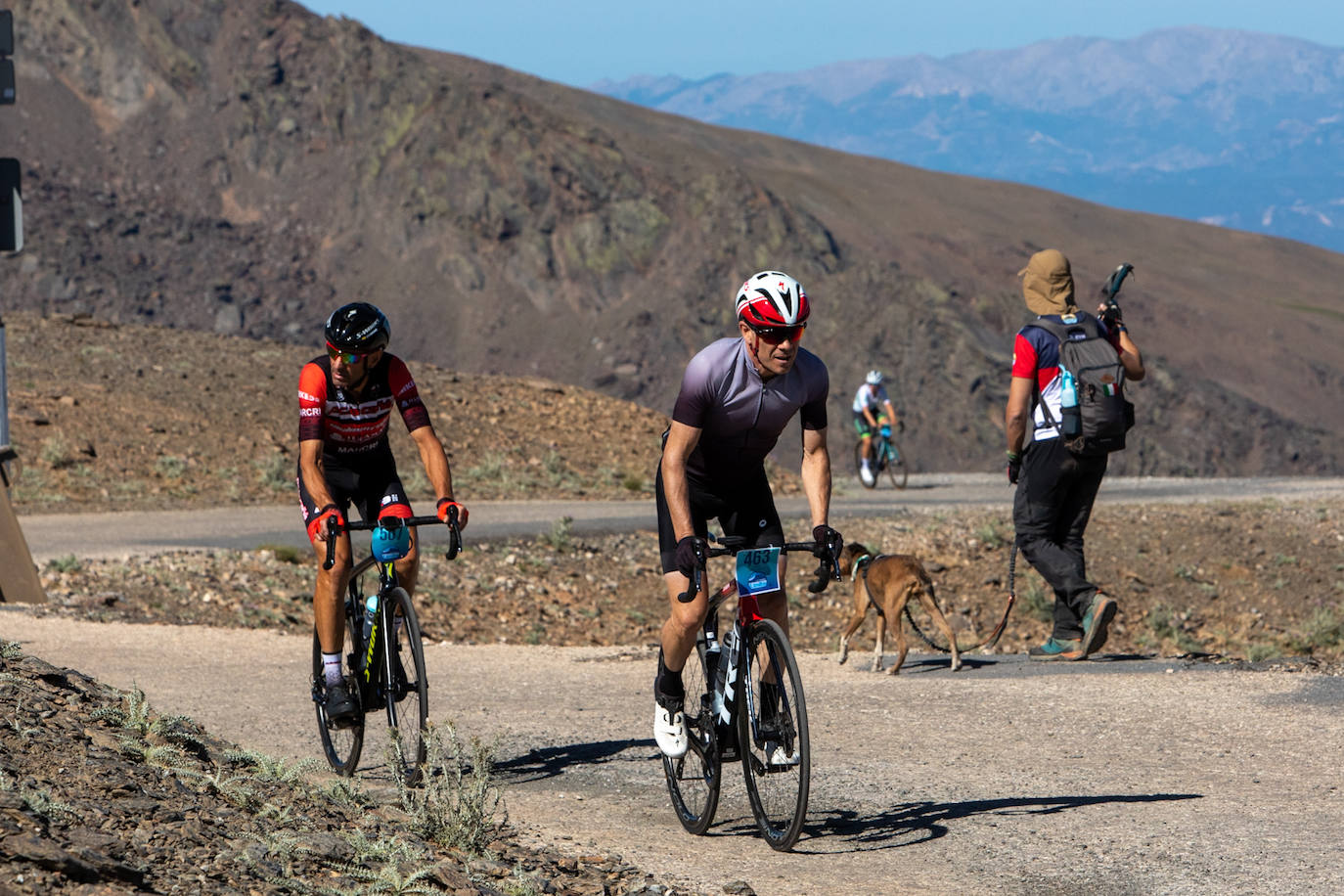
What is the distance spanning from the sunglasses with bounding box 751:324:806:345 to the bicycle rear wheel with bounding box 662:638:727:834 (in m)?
1.27

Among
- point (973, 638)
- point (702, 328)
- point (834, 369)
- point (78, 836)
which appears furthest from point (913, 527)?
point (702, 328)

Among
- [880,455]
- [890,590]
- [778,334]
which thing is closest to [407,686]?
[778,334]

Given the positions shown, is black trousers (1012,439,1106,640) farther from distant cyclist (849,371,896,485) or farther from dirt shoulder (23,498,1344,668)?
distant cyclist (849,371,896,485)

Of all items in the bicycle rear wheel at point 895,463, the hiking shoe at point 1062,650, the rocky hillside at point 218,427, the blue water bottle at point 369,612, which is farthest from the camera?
the bicycle rear wheel at point 895,463

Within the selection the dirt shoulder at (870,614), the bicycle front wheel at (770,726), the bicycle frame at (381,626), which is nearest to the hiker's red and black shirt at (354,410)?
the bicycle frame at (381,626)

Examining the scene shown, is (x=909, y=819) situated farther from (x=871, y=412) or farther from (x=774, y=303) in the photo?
(x=871, y=412)

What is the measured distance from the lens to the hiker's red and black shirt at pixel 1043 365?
891 cm

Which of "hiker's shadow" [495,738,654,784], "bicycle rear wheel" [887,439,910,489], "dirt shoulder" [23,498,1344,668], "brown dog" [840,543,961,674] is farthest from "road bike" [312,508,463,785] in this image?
"bicycle rear wheel" [887,439,910,489]

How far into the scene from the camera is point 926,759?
7.20 m

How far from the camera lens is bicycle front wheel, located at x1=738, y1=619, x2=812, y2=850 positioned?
5.32 m

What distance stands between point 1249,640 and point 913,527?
4.65 metres

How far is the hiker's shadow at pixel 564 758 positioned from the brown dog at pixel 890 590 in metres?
2.59

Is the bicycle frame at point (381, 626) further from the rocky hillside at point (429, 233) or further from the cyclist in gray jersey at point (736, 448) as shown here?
the rocky hillside at point (429, 233)

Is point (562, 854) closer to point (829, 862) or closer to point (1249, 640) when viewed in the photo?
point (829, 862)
